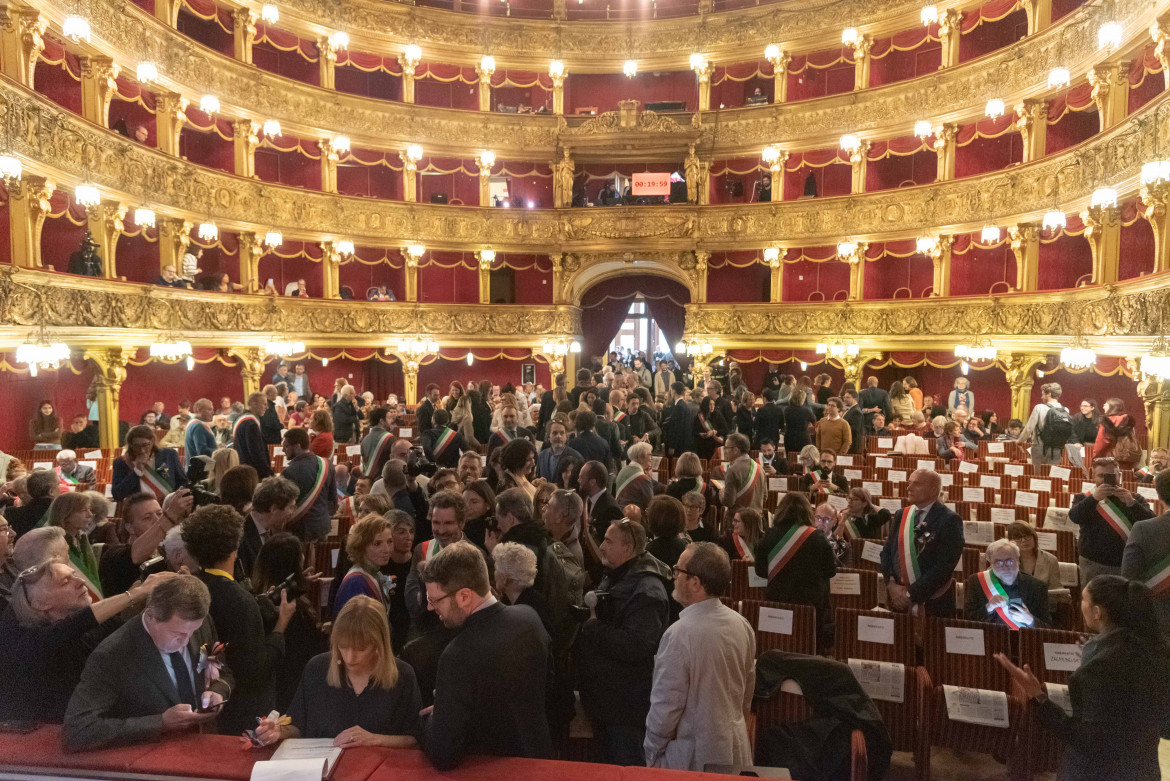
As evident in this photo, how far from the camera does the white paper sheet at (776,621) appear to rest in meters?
4.23

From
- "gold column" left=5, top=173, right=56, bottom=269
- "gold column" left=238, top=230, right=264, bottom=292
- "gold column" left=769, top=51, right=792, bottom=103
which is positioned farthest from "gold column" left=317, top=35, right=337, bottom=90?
"gold column" left=769, top=51, right=792, bottom=103

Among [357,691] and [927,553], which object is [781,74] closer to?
[927,553]

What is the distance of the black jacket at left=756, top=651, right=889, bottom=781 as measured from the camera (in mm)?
3203

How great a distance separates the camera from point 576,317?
23.0 m

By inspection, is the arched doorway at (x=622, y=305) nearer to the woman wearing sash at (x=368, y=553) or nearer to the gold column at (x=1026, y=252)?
the gold column at (x=1026, y=252)

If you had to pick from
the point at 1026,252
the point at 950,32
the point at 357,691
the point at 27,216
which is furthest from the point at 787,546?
the point at 950,32

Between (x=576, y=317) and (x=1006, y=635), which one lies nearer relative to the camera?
(x=1006, y=635)

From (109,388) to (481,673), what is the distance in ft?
45.6

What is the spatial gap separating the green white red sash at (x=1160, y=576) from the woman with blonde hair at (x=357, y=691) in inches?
154

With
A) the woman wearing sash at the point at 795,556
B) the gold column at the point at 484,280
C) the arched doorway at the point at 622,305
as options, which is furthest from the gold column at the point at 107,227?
the woman wearing sash at the point at 795,556

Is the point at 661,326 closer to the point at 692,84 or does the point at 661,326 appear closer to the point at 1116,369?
the point at 692,84

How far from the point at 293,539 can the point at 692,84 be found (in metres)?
22.2

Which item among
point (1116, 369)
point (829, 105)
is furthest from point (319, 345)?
point (1116, 369)

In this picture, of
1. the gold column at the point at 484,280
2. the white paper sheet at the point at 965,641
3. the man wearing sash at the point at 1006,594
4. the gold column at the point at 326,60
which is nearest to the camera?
the white paper sheet at the point at 965,641
